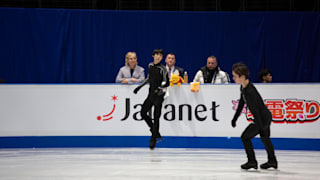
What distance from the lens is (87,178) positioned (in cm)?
505

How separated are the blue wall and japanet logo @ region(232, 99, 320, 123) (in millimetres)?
3453

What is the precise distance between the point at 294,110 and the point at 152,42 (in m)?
4.41

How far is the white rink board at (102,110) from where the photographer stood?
8.09 meters

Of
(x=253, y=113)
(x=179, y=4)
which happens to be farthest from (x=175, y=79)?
(x=179, y=4)

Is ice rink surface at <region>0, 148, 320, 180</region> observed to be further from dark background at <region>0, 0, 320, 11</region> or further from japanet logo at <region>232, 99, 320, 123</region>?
dark background at <region>0, 0, 320, 11</region>

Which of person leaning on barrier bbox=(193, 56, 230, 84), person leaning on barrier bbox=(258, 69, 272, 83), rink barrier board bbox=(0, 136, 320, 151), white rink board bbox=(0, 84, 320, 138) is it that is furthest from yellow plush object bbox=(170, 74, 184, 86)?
person leaning on barrier bbox=(258, 69, 272, 83)

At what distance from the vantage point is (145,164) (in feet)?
20.0

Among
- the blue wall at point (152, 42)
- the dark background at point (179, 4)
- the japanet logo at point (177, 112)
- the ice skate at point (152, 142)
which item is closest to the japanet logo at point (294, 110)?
the japanet logo at point (177, 112)

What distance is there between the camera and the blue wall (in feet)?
36.2

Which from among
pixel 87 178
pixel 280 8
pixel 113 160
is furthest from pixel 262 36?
pixel 87 178

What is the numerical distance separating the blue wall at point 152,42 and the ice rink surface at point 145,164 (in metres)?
3.68

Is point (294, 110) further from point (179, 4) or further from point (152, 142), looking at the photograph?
point (179, 4)

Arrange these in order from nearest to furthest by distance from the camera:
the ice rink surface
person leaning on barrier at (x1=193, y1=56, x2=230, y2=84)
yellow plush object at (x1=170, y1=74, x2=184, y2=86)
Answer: the ice rink surface → yellow plush object at (x1=170, y1=74, x2=184, y2=86) → person leaning on barrier at (x1=193, y1=56, x2=230, y2=84)

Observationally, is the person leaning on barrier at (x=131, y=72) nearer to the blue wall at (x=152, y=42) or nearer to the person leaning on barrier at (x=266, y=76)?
the blue wall at (x=152, y=42)
